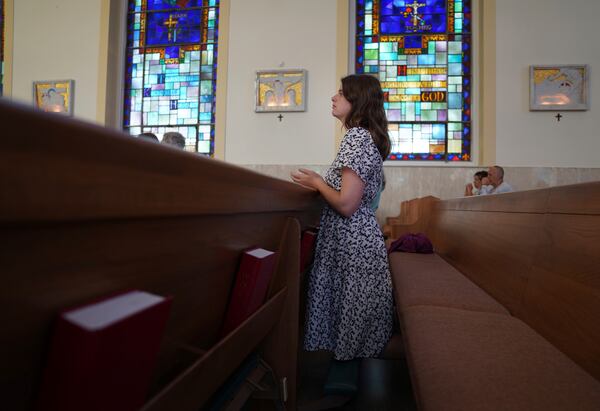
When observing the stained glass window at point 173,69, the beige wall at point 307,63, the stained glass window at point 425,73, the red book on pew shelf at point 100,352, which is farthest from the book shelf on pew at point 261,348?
the stained glass window at point 173,69

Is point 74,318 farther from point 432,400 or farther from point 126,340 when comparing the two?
point 432,400

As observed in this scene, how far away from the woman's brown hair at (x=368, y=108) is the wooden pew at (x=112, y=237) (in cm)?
92

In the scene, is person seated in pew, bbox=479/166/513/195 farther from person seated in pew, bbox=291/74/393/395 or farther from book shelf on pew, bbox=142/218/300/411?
book shelf on pew, bbox=142/218/300/411

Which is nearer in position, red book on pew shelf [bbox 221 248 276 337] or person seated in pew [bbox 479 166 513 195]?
red book on pew shelf [bbox 221 248 276 337]

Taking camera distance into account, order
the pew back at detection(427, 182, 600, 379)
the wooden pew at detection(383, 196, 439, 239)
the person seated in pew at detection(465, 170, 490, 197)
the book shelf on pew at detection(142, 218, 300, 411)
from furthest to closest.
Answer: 1. the person seated in pew at detection(465, 170, 490, 197)
2. the wooden pew at detection(383, 196, 439, 239)
3. the pew back at detection(427, 182, 600, 379)
4. the book shelf on pew at detection(142, 218, 300, 411)

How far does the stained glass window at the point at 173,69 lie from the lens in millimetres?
6223

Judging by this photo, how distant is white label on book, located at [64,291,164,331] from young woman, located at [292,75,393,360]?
112 centimetres

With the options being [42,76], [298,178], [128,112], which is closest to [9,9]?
[42,76]

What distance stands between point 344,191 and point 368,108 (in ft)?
1.29

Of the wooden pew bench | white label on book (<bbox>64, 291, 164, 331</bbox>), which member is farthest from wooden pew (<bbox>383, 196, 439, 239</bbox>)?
white label on book (<bbox>64, 291, 164, 331</bbox>)

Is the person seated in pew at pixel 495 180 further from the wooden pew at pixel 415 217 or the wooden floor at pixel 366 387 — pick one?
the wooden floor at pixel 366 387

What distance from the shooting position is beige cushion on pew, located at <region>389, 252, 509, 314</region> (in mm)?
1396

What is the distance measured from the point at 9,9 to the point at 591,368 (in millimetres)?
8466

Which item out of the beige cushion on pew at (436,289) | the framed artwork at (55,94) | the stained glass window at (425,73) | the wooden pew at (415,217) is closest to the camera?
the beige cushion on pew at (436,289)
